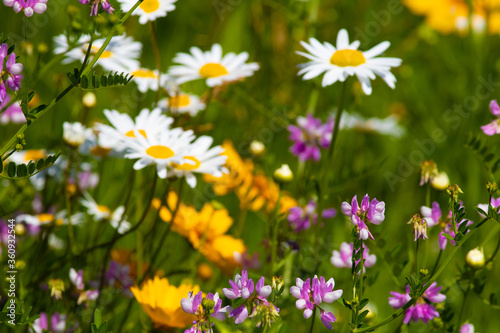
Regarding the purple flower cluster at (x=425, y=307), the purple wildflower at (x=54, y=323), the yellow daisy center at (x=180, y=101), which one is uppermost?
the yellow daisy center at (x=180, y=101)

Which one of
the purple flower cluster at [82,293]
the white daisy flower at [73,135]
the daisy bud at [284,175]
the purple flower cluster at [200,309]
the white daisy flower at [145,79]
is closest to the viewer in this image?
the purple flower cluster at [200,309]

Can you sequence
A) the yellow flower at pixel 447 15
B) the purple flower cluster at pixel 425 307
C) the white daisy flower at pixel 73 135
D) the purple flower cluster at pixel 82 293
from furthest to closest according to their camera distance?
the yellow flower at pixel 447 15
the white daisy flower at pixel 73 135
the purple flower cluster at pixel 82 293
the purple flower cluster at pixel 425 307

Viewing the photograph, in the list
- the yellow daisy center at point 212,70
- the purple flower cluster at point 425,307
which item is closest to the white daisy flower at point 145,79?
the yellow daisy center at point 212,70

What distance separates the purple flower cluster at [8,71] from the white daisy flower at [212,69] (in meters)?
0.57

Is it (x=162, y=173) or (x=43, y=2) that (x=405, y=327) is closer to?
(x=162, y=173)

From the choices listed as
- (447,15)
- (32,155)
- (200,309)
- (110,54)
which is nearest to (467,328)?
(200,309)

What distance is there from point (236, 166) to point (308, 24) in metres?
0.46

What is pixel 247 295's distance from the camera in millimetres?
A: 771

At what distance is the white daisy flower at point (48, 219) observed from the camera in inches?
48.3

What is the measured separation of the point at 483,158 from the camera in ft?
3.51

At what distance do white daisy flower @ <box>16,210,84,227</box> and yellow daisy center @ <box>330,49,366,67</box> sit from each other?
2.14 ft

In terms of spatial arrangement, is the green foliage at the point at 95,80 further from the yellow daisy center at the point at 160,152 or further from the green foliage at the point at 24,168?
the yellow daisy center at the point at 160,152

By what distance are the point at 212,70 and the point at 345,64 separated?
402 mm

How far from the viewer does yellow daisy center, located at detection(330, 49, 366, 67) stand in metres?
1.18
